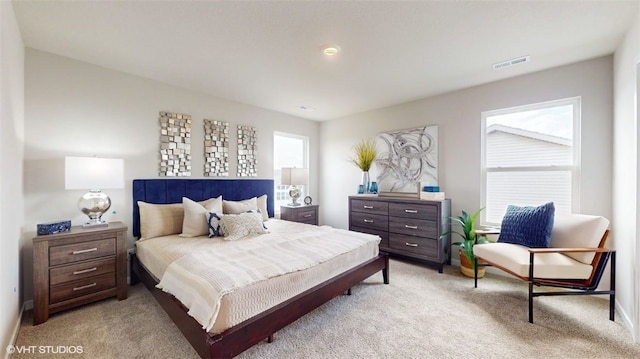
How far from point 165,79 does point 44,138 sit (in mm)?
1341

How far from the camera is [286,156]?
16.1 ft

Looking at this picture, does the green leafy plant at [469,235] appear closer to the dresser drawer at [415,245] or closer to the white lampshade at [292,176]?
the dresser drawer at [415,245]

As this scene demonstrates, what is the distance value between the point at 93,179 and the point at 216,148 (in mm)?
1551

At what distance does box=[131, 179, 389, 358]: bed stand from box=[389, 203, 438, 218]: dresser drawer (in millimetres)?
931

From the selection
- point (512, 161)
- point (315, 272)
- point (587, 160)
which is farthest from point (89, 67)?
point (587, 160)

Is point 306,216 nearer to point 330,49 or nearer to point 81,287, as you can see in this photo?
point 330,49

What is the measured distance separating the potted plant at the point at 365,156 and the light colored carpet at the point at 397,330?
208 centimetres

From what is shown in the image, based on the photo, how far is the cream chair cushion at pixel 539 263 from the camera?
7.14 ft

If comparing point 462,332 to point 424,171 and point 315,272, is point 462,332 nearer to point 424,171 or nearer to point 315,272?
point 315,272

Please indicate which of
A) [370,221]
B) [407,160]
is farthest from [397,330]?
[407,160]

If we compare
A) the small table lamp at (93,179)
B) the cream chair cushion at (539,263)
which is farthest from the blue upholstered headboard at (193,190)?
the cream chair cushion at (539,263)

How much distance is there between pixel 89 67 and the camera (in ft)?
9.05

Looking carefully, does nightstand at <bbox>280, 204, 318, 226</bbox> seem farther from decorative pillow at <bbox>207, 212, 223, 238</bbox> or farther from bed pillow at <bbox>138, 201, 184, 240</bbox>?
bed pillow at <bbox>138, 201, 184, 240</bbox>

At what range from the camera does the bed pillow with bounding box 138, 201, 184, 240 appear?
281 centimetres
